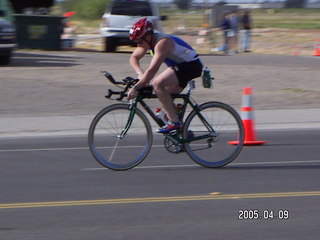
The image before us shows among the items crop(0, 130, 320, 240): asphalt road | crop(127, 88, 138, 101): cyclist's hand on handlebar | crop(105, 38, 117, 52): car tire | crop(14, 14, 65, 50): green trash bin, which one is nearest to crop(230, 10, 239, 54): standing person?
crop(105, 38, 117, 52): car tire

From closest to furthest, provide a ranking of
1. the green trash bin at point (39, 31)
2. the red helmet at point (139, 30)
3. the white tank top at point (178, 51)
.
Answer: the red helmet at point (139, 30), the white tank top at point (178, 51), the green trash bin at point (39, 31)

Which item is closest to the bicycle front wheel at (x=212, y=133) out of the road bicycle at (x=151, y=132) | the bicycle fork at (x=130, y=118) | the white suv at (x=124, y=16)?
the road bicycle at (x=151, y=132)

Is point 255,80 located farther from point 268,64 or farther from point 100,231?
point 100,231

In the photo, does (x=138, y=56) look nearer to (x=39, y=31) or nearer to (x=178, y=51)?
(x=178, y=51)

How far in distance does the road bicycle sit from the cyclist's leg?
0.11 m

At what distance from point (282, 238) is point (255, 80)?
48.0 feet

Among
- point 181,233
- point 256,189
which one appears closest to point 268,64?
point 256,189

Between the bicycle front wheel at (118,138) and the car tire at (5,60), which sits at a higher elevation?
the bicycle front wheel at (118,138)

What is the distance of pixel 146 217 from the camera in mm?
6656

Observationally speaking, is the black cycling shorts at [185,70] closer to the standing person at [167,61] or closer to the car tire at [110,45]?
the standing person at [167,61]

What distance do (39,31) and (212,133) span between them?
2084cm

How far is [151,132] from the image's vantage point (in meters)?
8.83

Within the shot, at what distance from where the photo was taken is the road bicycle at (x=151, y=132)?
8.70 m

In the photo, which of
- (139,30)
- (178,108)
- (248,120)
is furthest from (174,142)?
(248,120)
